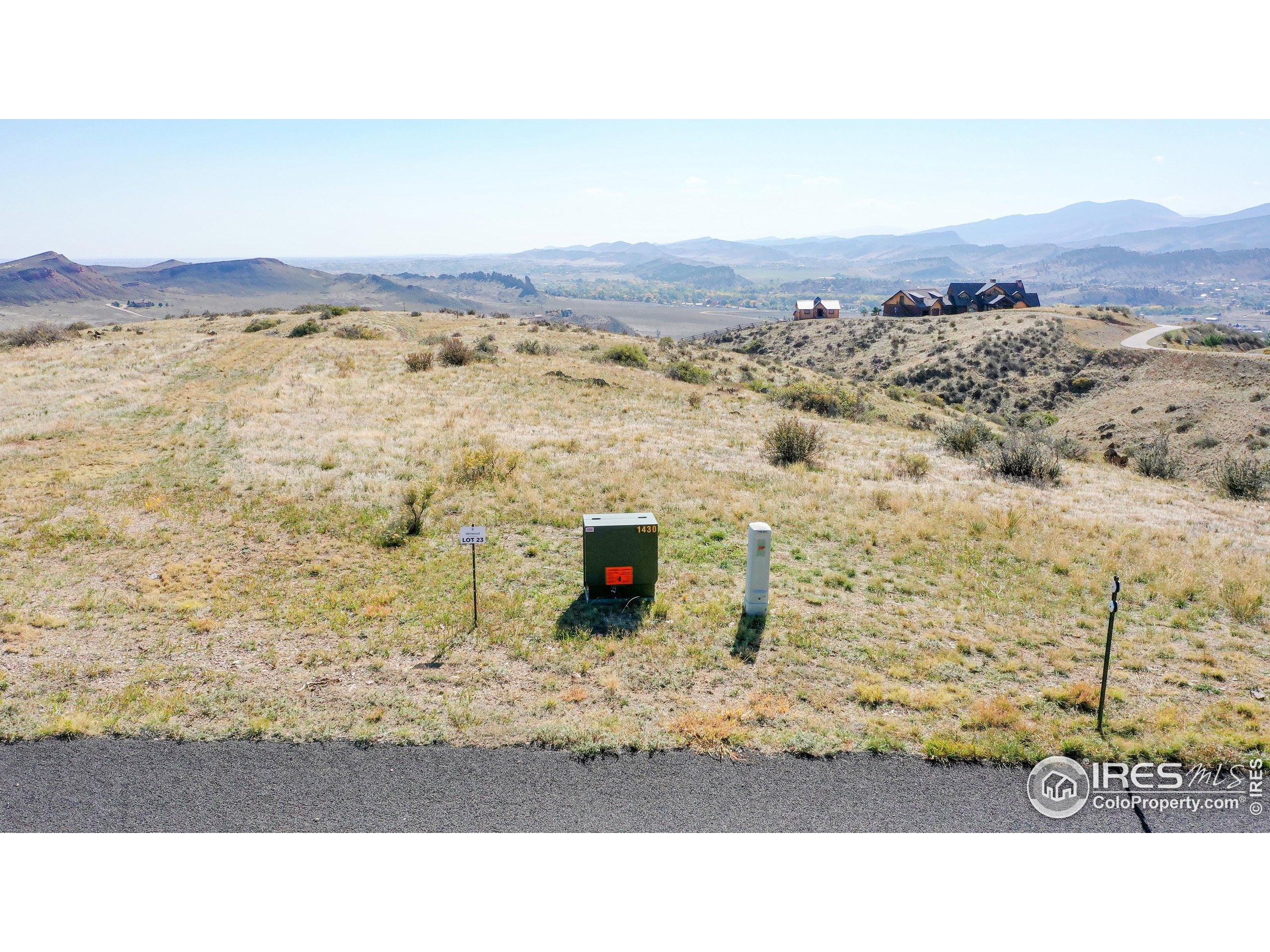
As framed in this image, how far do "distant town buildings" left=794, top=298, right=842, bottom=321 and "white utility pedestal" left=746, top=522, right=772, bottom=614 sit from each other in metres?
89.3

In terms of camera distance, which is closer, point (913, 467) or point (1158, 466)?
point (913, 467)

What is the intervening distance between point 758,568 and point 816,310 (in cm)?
9172

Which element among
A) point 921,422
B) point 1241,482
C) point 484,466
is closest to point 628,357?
point 921,422

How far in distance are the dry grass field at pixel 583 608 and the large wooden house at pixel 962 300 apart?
2827 inches

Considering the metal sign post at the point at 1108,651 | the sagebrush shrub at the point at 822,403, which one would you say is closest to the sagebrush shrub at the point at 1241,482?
the sagebrush shrub at the point at 822,403

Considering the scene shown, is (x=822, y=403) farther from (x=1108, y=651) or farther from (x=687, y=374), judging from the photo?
(x=1108, y=651)

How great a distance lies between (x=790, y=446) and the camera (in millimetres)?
21234

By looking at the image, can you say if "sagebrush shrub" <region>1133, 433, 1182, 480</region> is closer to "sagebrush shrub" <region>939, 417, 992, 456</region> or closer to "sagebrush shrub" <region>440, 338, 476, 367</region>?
"sagebrush shrub" <region>939, 417, 992, 456</region>

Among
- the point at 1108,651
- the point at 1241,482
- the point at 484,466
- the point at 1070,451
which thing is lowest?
the point at 1070,451

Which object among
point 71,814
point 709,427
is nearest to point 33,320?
point 709,427

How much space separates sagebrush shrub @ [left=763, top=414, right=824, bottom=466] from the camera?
21.2 m
